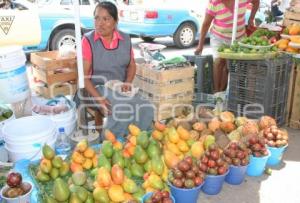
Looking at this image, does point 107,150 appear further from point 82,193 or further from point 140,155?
point 82,193

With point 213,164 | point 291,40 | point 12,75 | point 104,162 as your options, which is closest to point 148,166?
point 104,162

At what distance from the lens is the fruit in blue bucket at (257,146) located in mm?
3000

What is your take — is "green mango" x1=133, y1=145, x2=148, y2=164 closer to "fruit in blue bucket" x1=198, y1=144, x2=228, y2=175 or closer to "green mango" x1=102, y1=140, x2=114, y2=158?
"green mango" x1=102, y1=140, x2=114, y2=158

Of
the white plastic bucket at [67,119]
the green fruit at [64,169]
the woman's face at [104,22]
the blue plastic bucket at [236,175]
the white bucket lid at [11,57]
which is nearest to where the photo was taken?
the green fruit at [64,169]

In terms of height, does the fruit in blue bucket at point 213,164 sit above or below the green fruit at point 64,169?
above

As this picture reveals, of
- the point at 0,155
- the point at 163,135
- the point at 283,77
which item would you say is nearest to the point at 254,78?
the point at 283,77

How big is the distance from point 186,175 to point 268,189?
91 centimetres

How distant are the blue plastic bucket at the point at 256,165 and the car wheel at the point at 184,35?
642 cm

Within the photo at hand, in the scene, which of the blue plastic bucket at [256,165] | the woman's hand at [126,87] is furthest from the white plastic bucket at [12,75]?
the blue plastic bucket at [256,165]

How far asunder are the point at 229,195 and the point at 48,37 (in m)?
6.08

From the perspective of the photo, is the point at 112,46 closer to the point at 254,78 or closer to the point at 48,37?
the point at 254,78

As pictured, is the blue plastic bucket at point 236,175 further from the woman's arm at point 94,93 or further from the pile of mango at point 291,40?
the pile of mango at point 291,40

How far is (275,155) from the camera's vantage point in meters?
3.26

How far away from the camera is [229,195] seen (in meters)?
2.82
